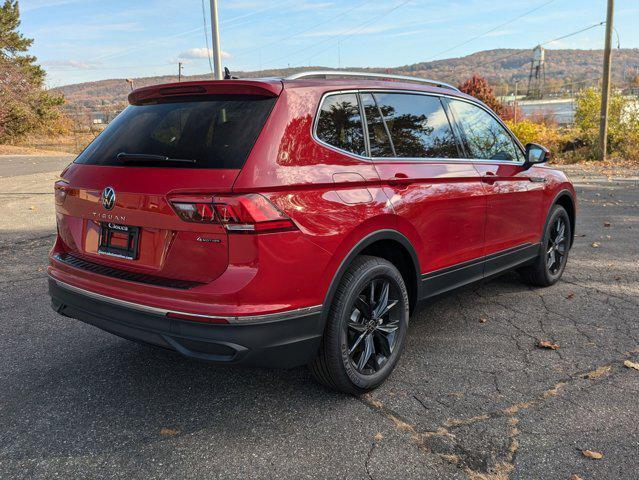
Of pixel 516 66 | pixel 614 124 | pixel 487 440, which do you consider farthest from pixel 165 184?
pixel 516 66

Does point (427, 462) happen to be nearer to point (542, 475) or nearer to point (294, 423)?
point (542, 475)

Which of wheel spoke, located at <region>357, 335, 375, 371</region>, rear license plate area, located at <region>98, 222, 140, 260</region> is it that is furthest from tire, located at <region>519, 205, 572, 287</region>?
rear license plate area, located at <region>98, 222, 140, 260</region>

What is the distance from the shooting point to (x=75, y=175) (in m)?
3.03

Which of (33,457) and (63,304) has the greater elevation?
(63,304)

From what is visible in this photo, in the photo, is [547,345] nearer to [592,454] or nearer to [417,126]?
[592,454]

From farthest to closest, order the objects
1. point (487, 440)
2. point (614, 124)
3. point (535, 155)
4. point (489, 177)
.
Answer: point (614, 124), point (535, 155), point (489, 177), point (487, 440)

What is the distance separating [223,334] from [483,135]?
2.82 meters

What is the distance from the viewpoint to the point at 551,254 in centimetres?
524

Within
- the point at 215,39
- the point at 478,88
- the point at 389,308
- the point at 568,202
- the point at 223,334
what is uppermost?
the point at 478,88

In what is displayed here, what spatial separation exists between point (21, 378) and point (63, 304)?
69cm

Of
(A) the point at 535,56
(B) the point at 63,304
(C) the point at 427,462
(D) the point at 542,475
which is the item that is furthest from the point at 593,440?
(A) the point at 535,56

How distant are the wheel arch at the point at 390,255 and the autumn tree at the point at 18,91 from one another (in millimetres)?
37427

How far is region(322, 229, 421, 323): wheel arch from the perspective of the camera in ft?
9.17

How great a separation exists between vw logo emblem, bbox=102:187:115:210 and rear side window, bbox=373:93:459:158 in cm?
164
